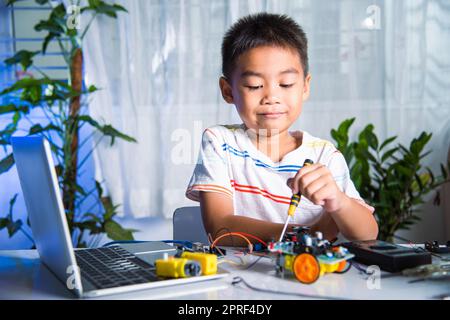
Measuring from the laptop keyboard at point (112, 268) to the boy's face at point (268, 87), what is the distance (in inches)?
18.9

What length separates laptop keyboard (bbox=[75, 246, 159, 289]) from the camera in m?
0.72

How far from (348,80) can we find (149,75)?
102 cm

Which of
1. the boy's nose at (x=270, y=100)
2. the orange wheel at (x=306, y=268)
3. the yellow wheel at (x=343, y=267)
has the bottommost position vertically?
the yellow wheel at (x=343, y=267)

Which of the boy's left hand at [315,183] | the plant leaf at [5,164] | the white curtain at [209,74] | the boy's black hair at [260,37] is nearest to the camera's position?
the boy's left hand at [315,183]

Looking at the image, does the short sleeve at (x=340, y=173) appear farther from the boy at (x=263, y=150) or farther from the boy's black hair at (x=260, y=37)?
the boy's black hair at (x=260, y=37)

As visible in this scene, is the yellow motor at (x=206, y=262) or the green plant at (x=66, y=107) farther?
the green plant at (x=66, y=107)

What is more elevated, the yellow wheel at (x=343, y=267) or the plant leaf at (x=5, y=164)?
the yellow wheel at (x=343, y=267)

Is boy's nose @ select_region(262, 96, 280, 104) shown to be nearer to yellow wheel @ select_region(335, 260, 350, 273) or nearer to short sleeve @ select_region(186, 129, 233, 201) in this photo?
short sleeve @ select_region(186, 129, 233, 201)

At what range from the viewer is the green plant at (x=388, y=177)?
2.41m

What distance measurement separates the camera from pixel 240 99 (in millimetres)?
1264

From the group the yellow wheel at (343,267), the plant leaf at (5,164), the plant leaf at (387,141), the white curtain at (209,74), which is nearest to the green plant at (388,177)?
the plant leaf at (387,141)
